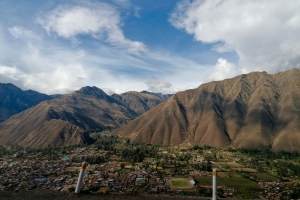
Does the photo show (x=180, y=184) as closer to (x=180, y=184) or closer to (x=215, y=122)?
(x=180, y=184)

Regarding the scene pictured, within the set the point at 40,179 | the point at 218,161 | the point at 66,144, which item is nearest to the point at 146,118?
the point at 66,144

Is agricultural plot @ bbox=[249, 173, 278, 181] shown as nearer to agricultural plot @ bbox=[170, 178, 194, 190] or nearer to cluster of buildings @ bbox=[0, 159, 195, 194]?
agricultural plot @ bbox=[170, 178, 194, 190]

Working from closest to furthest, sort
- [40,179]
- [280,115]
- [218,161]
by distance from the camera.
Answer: [40,179] < [218,161] < [280,115]

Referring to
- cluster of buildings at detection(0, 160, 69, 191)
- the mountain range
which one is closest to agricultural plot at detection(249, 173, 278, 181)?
the mountain range

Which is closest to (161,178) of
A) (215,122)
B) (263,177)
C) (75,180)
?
(75,180)

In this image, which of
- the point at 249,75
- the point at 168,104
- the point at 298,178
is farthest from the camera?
the point at 249,75

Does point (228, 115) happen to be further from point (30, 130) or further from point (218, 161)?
point (30, 130)
